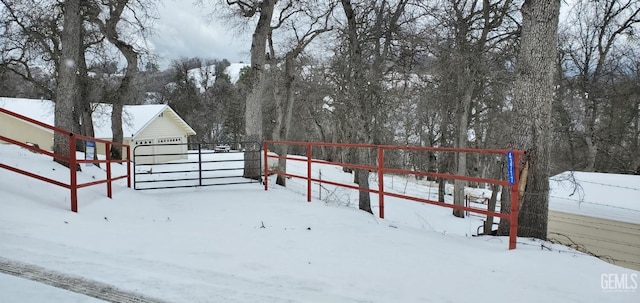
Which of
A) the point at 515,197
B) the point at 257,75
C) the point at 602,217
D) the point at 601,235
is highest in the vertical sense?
the point at 257,75

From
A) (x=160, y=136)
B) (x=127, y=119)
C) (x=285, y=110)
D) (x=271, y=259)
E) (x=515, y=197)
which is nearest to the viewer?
(x=271, y=259)

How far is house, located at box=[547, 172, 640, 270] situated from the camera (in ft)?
34.3

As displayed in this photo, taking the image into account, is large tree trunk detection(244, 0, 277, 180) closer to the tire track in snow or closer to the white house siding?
the tire track in snow

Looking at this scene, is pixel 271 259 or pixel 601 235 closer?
pixel 271 259

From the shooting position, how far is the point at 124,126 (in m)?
27.9

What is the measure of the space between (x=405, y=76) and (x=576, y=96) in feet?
48.8

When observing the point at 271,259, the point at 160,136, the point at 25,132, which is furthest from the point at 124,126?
the point at 271,259

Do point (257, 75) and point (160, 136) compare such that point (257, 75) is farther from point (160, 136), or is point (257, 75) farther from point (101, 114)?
point (160, 136)

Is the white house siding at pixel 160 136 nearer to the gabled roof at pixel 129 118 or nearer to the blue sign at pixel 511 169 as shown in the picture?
the gabled roof at pixel 129 118

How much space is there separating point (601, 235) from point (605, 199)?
2.33 m

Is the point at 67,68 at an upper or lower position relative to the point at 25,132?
upper

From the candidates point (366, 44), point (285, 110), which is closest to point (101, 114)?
point (285, 110)

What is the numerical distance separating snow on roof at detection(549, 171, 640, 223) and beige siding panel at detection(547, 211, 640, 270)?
0.94 feet

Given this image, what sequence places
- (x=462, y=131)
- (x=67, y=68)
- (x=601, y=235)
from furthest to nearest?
(x=462, y=131) < (x=601, y=235) < (x=67, y=68)
